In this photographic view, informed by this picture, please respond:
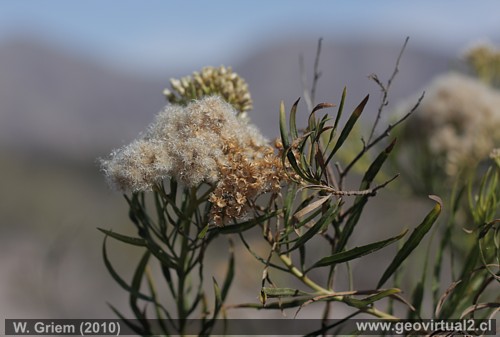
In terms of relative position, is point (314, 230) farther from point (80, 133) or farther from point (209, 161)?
point (80, 133)

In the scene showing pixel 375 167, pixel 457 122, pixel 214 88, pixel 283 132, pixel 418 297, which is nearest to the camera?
pixel 283 132

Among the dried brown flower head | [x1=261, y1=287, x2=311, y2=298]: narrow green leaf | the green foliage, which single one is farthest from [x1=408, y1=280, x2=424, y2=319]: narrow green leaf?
the dried brown flower head

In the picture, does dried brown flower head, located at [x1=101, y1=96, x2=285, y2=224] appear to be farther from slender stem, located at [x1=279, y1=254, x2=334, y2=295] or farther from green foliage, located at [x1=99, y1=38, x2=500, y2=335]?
slender stem, located at [x1=279, y1=254, x2=334, y2=295]

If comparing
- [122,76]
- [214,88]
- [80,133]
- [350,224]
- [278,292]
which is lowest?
[278,292]

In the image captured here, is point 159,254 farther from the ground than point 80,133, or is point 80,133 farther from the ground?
point 80,133

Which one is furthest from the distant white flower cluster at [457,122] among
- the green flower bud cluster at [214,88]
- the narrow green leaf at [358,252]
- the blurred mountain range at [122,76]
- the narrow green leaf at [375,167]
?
the blurred mountain range at [122,76]

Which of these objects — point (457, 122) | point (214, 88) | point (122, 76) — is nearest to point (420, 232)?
point (214, 88)

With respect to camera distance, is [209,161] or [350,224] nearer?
[209,161]
